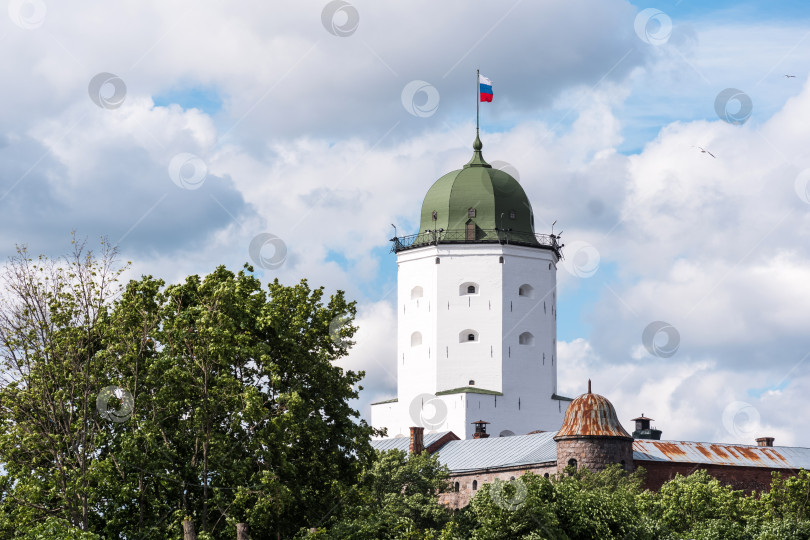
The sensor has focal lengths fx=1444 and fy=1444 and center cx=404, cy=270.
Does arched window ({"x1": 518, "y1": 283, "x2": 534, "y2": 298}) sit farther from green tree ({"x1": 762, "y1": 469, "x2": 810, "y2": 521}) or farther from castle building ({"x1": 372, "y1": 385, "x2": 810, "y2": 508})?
green tree ({"x1": 762, "y1": 469, "x2": 810, "y2": 521})

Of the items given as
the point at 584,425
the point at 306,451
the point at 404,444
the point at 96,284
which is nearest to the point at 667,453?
the point at 584,425

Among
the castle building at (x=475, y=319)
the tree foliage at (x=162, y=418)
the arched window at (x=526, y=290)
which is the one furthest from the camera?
the arched window at (x=526, y=290)

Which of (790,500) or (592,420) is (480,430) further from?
(790,500)

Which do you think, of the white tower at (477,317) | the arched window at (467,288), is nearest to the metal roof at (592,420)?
the white tower at (477,317)

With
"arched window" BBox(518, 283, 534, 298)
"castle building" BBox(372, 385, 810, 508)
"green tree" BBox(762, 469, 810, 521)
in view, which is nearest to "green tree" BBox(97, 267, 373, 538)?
"green tree" BBox(762, 469, 810, 521)

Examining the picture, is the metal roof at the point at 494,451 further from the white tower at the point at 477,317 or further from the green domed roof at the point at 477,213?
the green domed roof at the point at 477,213

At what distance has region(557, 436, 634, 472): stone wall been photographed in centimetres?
7612

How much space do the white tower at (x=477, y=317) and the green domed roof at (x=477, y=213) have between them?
7cm

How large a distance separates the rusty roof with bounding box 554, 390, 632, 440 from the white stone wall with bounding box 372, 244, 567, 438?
23804 millimetres

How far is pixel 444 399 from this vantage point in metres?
102

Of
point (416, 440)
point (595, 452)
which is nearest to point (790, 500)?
point (595, 452)

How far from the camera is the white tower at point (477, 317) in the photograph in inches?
4063

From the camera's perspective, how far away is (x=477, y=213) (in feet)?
348

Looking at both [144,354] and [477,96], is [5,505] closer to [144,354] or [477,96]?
[144,354]
